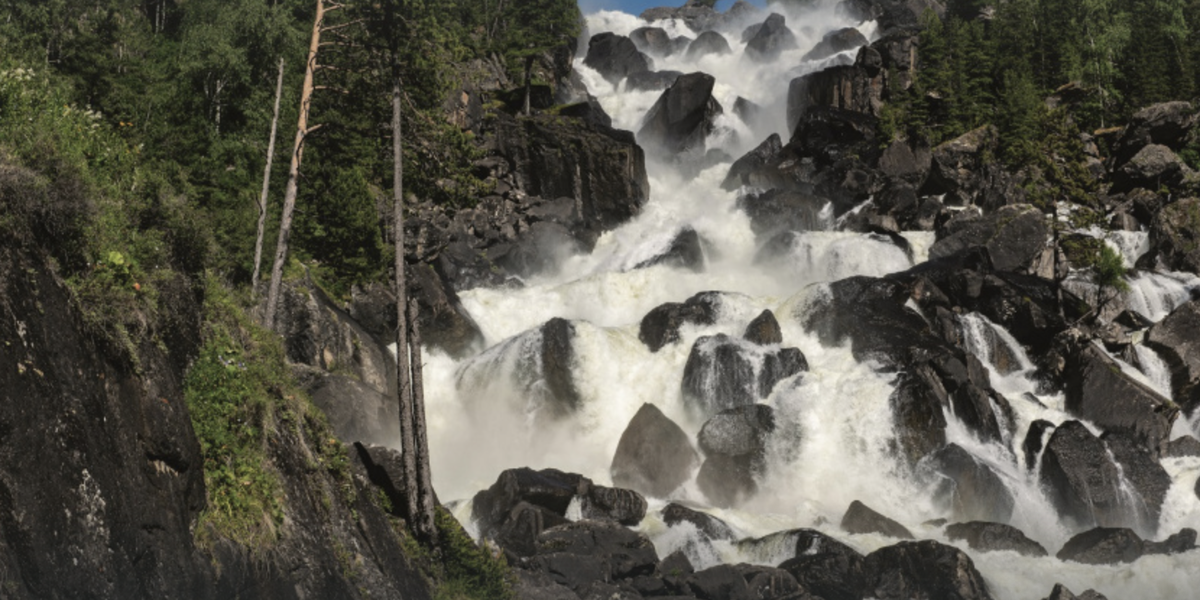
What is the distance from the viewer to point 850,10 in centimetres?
9619

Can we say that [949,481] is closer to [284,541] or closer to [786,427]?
[786,427]

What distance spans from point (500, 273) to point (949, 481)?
24.9 m

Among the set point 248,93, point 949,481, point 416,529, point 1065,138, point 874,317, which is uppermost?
point 248,93

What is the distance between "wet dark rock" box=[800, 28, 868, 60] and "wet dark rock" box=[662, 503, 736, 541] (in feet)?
209

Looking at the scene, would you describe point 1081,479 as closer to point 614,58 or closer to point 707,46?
point 614,58

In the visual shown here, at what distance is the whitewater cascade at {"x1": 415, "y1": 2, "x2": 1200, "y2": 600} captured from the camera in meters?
23.3

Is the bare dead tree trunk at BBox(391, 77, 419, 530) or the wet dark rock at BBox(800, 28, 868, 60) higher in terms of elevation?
the wet dark rock at BBox(800, 28, 868, 60)

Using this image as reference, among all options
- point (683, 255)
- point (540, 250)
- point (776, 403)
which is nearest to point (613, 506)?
point (776, 403)

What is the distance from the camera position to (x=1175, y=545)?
22.4 metres

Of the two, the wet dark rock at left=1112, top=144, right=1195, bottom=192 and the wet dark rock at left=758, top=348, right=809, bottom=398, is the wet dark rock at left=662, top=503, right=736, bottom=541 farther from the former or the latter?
the wet dark rock at left=1112, top=144, right=1195, bottom=192

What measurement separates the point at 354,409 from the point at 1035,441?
21.2 meters

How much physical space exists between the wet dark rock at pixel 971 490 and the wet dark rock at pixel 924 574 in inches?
258

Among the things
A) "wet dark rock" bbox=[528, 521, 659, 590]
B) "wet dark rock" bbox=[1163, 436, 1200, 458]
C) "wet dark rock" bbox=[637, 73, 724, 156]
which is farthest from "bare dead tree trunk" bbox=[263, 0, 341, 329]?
"wet dark rock" bbox=[637, 73, 724, 156]

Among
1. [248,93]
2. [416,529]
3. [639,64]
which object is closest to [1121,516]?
[416,529]
